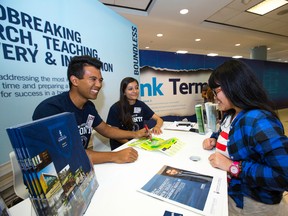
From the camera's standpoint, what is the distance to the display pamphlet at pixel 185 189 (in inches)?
23.9

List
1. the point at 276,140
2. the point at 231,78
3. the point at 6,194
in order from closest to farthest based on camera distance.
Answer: the point at 276,140
the point at 231,78
the point at 6,194

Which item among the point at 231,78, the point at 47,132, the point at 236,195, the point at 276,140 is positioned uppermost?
the point at 231,78

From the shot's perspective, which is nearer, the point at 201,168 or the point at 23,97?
the point at 201,168

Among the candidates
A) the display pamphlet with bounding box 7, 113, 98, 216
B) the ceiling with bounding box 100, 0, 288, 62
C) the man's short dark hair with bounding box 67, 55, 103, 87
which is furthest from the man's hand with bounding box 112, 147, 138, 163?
the ceiling with bounding box 100, 0, 288, 62

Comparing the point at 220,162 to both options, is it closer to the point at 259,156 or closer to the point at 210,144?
the point at 259,156

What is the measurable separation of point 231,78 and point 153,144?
692 mm

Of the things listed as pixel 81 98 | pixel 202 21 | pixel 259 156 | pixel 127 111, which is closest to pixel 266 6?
pixel 202 21

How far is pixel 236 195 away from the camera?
2.78ft

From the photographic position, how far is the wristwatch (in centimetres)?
79

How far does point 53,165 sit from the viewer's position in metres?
0.49

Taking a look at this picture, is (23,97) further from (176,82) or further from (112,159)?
(176,82)

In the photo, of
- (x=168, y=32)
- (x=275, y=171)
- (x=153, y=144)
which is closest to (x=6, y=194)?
(x=153, y=144)

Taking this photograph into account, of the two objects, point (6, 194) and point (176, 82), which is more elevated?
point (176, 82)

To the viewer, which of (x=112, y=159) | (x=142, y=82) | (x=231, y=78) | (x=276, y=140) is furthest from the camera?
(x=142, y=82)
